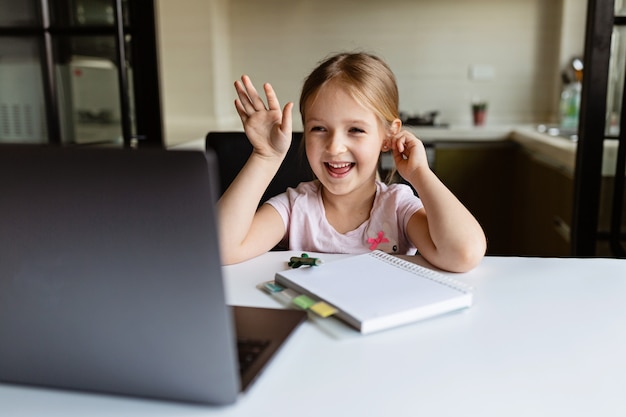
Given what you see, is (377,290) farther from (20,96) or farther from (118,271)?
(20,96)

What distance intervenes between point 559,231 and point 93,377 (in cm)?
219

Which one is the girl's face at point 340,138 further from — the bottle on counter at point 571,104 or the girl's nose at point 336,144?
the bottle on counter at point 571,104

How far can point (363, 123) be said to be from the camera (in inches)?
45.3

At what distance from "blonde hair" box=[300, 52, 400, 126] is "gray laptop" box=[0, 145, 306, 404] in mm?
743

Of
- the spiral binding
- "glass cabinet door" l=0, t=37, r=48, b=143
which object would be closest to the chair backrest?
the spiral binding

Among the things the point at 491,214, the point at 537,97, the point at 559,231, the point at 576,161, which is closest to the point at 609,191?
the point at 576,161

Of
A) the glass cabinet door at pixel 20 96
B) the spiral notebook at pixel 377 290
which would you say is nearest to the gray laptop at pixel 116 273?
the spiral notebook at pixel 377 290

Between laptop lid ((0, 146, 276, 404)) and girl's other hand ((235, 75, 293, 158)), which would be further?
girl's other hand ((235, 75, 293, 158))

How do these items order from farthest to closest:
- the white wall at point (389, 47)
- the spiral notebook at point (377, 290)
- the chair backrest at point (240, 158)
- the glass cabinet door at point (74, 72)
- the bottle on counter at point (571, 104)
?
1. the white wall at point (389, 47)
2. the bottle on counter at point (571, 104)
3. the glass cabinet door at point (74, 72)
4. the chair backrest at point (240, 158)
5. the spiral notebook at point (377, 290)

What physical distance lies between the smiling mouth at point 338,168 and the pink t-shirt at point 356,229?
11 centimetres

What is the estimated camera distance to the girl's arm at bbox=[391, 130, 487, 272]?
3.08 ft

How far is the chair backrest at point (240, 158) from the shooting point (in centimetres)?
139

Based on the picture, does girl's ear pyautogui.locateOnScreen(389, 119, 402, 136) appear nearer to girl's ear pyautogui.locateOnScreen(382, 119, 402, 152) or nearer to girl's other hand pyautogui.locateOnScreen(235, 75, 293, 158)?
girl's ear pyautogui.locateOnScreen(382, 119, 402, 152)

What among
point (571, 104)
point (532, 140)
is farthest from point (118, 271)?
point (571, 104)
